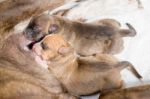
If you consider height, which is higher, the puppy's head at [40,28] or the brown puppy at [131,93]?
the puppy's head at [40,28]

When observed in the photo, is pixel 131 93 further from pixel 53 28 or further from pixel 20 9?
pixel 20 9

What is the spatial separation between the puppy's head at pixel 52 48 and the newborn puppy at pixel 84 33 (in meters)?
0.09

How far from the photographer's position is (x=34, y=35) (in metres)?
1.51

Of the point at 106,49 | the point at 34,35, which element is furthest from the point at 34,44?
the point at 106,49

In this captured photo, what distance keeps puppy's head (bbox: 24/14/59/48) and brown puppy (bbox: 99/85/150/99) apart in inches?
17.3

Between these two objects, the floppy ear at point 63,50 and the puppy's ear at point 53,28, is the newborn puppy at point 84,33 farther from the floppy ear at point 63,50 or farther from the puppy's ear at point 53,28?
the floppy ear at point 63,50

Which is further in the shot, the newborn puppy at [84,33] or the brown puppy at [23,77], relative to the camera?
the newborn puppy at [84,33]

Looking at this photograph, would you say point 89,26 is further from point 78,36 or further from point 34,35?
Result: point 34,35

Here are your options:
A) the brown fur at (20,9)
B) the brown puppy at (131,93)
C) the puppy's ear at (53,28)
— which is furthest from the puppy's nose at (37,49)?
the brown fur at (20,9)

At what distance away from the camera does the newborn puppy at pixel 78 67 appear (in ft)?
4.33

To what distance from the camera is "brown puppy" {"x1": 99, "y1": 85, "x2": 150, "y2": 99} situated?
118 centimetres

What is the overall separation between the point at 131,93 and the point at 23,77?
0.45 metres

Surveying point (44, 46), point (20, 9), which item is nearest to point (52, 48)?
point (44, 46)

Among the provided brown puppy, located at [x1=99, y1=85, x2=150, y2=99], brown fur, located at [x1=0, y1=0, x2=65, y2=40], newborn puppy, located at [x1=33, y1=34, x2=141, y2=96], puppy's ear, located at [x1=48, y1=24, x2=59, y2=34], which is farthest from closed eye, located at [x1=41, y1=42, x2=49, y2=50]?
brown fur, located at [x1=0, y1=0, x2=65, y2=40]
